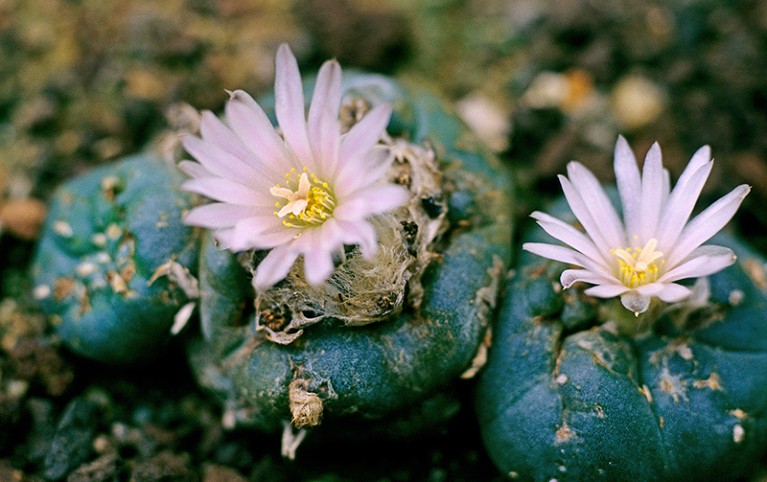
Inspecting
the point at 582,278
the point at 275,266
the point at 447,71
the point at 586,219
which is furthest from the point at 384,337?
the point at 447,71

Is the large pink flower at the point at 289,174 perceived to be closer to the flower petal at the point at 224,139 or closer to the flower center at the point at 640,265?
the flower petal at the point at 224,139

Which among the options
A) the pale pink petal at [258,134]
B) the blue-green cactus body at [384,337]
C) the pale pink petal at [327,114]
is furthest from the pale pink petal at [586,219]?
the pale pink petal at [258,134]

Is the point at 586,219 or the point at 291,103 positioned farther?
the point at 586,219

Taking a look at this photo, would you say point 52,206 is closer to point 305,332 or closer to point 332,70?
point 305,332

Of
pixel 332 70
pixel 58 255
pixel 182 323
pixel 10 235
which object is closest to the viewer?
pixel 332 70

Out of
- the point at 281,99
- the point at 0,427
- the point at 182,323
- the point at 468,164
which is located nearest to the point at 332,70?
the point at 281,99

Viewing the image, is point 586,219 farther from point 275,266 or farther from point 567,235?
point 275,266
